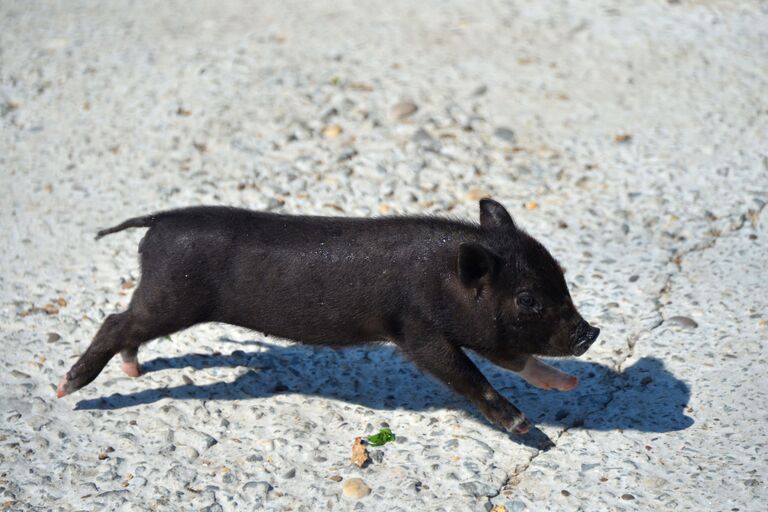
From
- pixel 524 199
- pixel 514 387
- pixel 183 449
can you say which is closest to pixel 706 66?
pixel 524 199

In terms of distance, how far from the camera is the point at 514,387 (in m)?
6.48

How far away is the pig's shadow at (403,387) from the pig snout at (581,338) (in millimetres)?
476

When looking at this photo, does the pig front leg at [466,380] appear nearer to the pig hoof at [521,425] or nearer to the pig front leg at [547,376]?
the pig hoof at [521,425]

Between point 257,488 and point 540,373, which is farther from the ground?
point 540,373

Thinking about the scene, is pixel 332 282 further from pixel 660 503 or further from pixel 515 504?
pixel 660 503

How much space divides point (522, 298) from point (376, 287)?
2.73 feet

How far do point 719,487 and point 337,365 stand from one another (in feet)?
8.41

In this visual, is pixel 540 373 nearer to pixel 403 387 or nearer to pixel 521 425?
pixel 521 425

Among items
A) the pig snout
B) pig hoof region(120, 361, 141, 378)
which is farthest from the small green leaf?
pig hoof region(120, 361, 141, 378)

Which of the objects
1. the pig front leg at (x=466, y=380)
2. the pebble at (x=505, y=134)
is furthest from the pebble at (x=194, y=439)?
the pebble at (x=505, y=134)

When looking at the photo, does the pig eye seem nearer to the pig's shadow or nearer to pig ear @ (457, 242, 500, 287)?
pig ear @ (457, 242, 500, 287)

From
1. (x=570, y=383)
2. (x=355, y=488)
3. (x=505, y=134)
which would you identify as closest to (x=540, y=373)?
(x=570, y=383)

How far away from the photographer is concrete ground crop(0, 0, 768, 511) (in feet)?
18.7

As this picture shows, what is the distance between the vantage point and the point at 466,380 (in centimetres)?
577
